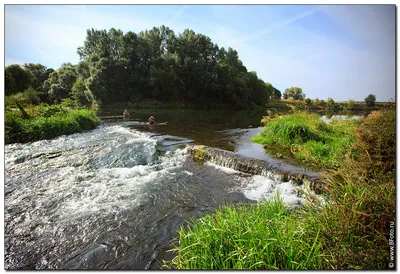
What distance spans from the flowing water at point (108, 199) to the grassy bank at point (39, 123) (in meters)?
1.39

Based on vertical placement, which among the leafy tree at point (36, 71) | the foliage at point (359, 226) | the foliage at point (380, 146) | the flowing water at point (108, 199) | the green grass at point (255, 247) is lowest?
the flowing water at point (108, 199)

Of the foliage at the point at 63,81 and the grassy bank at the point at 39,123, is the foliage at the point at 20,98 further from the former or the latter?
the foliage at the point at 63,81

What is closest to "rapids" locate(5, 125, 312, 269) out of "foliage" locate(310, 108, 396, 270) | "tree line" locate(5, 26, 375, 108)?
"foliage" locate(310, 108, 396, 270)

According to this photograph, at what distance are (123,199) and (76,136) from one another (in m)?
8.72

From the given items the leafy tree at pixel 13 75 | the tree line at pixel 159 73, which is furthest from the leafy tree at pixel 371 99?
the tree line at pixel 159 73

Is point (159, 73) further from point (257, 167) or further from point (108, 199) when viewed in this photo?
point (108, 199)

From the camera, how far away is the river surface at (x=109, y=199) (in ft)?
10.6

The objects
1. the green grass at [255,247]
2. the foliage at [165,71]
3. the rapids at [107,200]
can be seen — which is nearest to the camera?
the green grass at [255,247]

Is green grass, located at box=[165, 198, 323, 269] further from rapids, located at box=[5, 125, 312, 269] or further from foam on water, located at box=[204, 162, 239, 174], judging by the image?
foam on water, located at box=[204, 162, 239, 174]

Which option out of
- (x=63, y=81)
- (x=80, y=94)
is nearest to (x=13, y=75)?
(x=80, y=94)

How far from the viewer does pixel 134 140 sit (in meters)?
11.0

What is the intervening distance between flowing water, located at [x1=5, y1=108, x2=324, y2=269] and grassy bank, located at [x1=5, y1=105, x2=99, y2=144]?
4.57ft

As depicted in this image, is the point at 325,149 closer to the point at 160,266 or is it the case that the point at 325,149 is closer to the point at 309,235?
the point at 309,235

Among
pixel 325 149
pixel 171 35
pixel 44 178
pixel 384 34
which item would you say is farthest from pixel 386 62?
pixel 171 35
